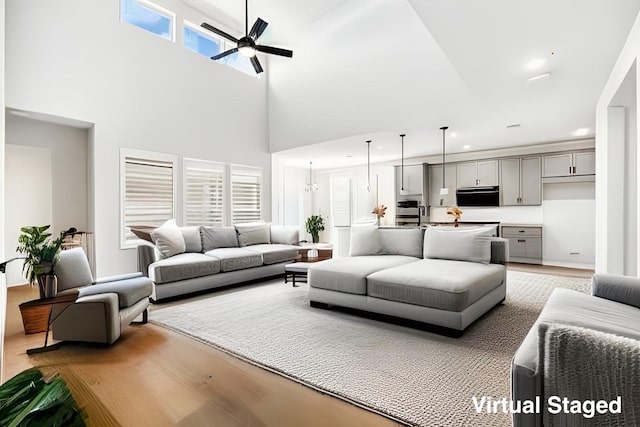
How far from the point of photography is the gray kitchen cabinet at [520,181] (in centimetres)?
658

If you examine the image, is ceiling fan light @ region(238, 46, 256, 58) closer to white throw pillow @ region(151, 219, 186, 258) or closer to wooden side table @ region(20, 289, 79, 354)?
white throw pillow @ region(151, 219, 186, 258)

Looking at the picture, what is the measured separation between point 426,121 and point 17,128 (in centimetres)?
613

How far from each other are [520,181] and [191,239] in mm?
6764

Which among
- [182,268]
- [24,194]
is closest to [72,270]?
[182,268]

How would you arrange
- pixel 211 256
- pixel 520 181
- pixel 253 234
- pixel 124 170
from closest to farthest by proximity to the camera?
pixel 211 256, pixel 124 170, pixel 253 234, pixel 520 181

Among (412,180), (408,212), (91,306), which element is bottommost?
(91,306)

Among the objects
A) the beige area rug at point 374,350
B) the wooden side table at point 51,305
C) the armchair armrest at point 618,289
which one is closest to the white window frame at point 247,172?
the beige area rug at point 374,350

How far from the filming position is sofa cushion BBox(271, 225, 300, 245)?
5964mm

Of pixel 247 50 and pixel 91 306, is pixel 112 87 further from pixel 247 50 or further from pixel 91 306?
pixel 91 306

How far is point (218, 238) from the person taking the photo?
17.3 feet

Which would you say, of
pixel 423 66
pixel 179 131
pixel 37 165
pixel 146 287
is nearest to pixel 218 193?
pixel 179 131

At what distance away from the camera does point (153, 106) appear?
17.5 ft

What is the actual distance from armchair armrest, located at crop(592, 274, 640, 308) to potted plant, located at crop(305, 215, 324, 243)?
25.3ft

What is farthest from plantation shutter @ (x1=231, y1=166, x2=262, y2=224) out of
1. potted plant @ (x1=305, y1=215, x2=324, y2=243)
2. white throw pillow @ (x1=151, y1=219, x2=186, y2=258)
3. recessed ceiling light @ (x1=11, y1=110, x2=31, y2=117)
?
recessed ceiling light @ (x1=11, y1=110, x2=31, y2=117)
